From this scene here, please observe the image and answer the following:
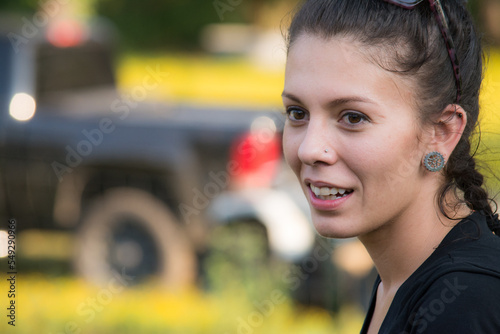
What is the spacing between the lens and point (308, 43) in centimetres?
184

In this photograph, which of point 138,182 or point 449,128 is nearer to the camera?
point 449,128

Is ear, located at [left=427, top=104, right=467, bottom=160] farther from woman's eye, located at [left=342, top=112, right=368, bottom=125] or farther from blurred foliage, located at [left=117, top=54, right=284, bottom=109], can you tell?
blurred foliage, located at [left=117, top=54, right=284, bottom=109]

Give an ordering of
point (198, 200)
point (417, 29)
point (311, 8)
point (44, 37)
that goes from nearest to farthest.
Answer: point (417, 29) < point (311, 8) < point (198, 200) < point (44, 37)

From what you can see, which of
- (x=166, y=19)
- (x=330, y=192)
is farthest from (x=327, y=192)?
(x=166, y=19)

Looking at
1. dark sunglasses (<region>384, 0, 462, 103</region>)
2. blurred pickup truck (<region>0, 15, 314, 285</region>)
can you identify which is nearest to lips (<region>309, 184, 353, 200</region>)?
dark sunglasses (<region>384, 0, 462, 103</region>)

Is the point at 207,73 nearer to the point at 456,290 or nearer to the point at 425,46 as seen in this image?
the point at 425,46

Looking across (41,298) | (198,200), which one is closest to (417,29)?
(41,298)

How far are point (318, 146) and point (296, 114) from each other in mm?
141

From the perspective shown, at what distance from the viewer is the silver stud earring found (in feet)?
5.94

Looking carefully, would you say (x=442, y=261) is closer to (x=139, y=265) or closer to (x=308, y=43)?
(x=308, y=43)

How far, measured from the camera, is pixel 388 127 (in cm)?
176

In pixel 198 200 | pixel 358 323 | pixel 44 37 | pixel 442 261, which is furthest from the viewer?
pixel 44 37

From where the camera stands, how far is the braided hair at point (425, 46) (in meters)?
1.79

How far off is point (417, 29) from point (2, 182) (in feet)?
16.6
